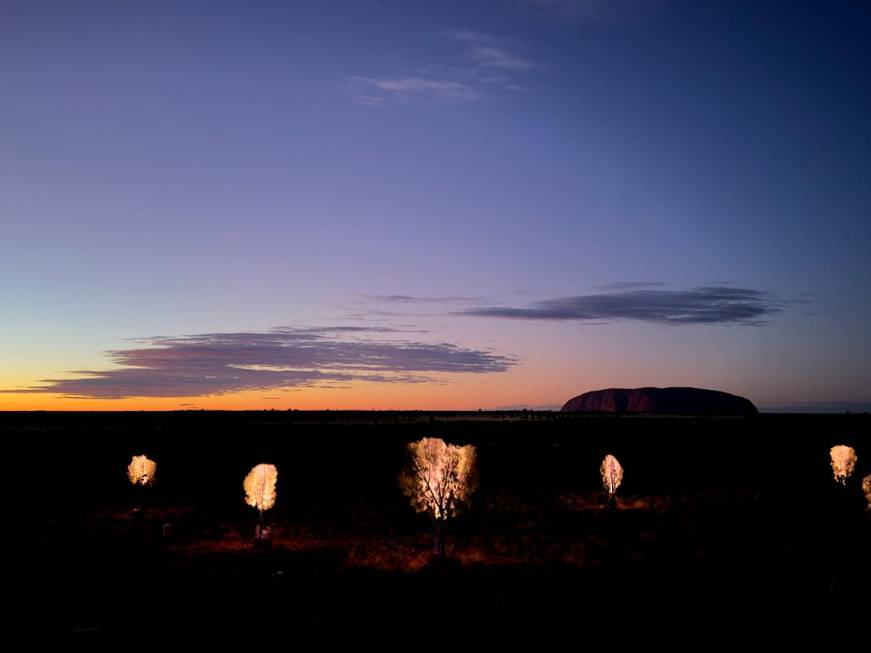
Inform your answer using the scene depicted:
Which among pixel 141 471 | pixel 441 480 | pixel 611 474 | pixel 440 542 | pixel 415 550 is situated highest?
pixel 441 480

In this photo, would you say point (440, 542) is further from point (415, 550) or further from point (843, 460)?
point (843, 460)

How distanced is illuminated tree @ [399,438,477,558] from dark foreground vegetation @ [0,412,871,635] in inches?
98.3

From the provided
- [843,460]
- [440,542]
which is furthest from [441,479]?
[843,460]

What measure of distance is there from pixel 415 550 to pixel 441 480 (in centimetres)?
421

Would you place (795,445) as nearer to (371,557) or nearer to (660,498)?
(660,498)

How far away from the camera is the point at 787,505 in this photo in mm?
53500

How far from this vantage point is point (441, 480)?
39.2 metres

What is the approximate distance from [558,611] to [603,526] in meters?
20.7

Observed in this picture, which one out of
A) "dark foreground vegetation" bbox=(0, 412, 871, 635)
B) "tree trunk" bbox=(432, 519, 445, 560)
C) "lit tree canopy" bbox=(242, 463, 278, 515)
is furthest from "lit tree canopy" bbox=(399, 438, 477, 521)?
"lit tree canopy" bbox=(242, 463, 278, 515)

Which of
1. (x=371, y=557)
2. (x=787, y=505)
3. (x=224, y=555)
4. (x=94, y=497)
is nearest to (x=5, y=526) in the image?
(x=94, y=497)

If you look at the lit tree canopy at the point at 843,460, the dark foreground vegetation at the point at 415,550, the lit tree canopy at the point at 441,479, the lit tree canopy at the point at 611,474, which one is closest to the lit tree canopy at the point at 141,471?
the dark foreground vegetation at the point at 415,550

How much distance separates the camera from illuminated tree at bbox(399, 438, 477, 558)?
3906 centimetres

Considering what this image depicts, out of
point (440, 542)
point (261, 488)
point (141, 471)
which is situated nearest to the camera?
point (440, 542)

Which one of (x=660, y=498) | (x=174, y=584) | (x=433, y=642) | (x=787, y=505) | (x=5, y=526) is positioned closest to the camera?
(x=433, y=642)
